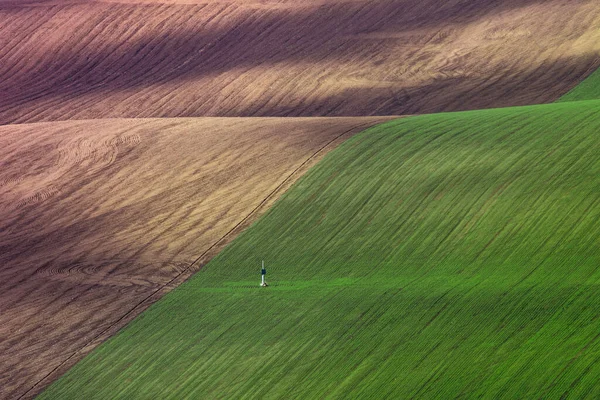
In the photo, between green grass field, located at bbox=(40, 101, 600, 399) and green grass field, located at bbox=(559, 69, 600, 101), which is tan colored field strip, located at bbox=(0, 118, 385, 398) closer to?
green grass field, located at bbox=(40, 101, 600, 399)

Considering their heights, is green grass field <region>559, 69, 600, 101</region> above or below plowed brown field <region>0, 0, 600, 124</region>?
below

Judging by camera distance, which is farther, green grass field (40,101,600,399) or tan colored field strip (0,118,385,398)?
tan colored field strip (0,118,385,398)

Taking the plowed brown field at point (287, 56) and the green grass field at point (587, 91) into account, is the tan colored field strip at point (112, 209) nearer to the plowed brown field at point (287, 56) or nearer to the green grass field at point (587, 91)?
the plowed brown field at point (287, 56)

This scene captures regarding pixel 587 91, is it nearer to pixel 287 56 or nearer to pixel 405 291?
pixel 287 56

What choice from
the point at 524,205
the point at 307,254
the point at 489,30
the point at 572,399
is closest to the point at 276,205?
the point at 307,254

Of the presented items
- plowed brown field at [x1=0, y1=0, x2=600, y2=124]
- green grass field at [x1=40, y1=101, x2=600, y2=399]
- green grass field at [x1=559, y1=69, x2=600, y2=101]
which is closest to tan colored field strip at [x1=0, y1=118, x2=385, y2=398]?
green grass field at [x1=40, y1=101, x2=600, y2=399]

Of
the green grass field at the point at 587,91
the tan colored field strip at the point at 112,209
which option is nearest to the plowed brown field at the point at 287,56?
the green grass field at the point at 587,91

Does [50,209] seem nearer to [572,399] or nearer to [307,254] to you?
[307,254]

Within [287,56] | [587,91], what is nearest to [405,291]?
[587,91]
